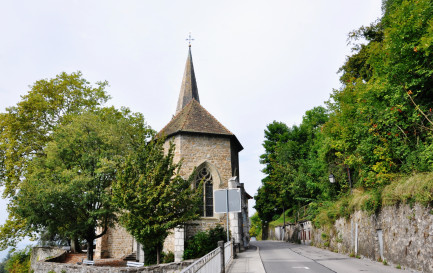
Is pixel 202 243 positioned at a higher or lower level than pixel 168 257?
higher

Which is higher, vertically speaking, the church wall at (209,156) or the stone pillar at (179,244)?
the church wall at (209,156)

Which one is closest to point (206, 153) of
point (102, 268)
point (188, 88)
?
point (102, 268)

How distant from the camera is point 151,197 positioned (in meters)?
13.3

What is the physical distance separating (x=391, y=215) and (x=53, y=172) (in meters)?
18.0

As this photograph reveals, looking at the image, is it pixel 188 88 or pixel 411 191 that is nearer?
pixel 411 191

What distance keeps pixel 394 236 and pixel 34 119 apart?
2387 centimetres

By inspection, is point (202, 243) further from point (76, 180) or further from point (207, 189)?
point (76, 180)

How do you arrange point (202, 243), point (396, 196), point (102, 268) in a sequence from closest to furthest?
point (396, 196)
point (102, 268)
point (202, 243)

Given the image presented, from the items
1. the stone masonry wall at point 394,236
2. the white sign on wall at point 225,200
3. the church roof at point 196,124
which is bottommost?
the stone masonry wall at point 394,236

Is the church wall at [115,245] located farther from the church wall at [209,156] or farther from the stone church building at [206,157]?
the church wall at [209,156]

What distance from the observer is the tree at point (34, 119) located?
21234mm

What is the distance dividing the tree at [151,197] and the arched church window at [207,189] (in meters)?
4.20

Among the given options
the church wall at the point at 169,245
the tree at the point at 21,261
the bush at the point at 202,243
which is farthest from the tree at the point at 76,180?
the tree at the point at 21,261

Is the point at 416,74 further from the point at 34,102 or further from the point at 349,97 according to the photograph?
the point at 34,102
